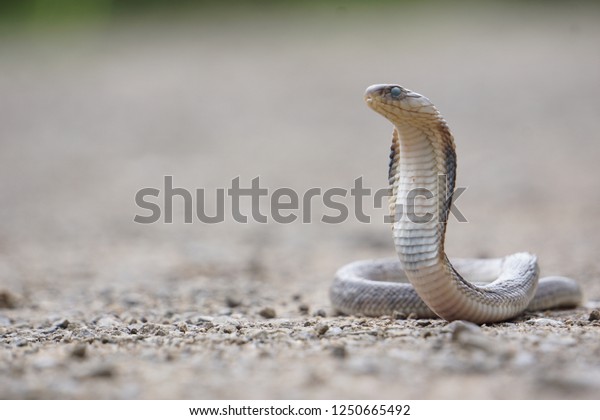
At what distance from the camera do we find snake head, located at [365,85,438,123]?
5.36 m

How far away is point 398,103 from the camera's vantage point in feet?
17.6

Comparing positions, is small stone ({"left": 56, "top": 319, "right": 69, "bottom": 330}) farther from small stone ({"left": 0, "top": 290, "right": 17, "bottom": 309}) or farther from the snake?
the snake

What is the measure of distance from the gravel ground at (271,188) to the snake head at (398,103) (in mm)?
1376

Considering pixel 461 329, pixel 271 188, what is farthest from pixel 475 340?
pixel 271 188

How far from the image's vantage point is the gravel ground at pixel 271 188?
4613 millimetres

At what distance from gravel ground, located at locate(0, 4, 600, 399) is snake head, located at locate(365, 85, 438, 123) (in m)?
1.38

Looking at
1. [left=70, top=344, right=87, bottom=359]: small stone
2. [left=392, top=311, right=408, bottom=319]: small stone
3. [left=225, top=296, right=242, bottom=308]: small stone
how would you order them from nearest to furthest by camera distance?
[left=70, top=344, right=87, bottom=359]: small stone → [left=392, top=311, right=408, bottom=319]: small stone → [left=225, top=296, right=242, bottom=308]: small stone

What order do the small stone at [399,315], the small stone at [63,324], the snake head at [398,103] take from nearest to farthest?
the snake head at [398,103]
the small stone at [63,324]
the small stone at [399,315]

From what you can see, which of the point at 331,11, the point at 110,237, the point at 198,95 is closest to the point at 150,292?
the point at 110,237

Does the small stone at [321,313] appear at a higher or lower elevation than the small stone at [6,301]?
higher

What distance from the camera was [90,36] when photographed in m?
33.1

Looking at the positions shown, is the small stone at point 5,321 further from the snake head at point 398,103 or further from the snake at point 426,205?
the snake head at point 398,103

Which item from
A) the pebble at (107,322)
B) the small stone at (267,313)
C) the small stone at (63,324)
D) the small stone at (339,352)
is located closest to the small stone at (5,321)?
the small stone at (63,324)

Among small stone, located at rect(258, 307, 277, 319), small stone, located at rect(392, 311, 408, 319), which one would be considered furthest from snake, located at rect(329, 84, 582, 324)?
small stone, located at rect(258, 307, 277, 319)
